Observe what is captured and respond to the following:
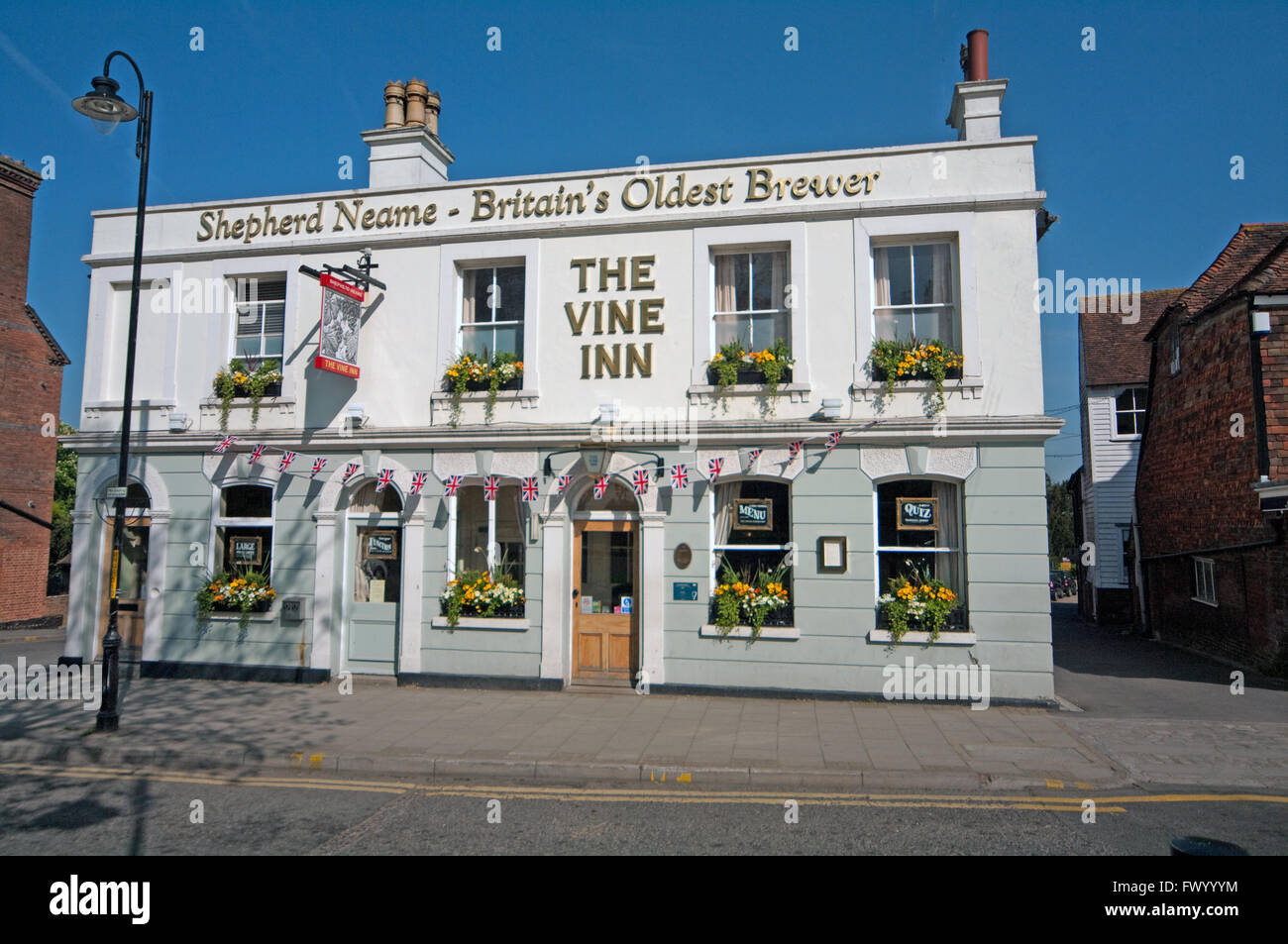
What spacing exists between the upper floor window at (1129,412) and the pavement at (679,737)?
13.1m

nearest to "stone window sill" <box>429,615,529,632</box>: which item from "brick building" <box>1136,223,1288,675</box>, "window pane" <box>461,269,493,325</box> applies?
"window pane" <box>461,269,493,325</box>

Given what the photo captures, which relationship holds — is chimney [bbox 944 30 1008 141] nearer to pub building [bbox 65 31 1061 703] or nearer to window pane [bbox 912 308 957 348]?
pub building [bbox 65 31 1061 703]

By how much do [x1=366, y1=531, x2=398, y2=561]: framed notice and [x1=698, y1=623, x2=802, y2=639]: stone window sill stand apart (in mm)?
5174

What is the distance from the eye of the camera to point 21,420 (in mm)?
24312

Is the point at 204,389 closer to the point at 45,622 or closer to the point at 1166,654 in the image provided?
the point at 45,622

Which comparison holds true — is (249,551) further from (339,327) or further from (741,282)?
(741,282)

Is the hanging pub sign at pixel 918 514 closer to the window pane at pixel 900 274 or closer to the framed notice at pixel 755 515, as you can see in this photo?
the framed notice at pixel 755 515

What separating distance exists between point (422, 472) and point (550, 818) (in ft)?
23.7

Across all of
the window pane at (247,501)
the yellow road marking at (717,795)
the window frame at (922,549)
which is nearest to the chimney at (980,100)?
the window frame at (922,549)

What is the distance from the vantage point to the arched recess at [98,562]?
1344 centimetres

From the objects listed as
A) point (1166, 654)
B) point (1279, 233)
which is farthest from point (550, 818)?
point (1279, 233)

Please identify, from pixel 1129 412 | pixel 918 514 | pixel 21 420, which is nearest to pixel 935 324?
pixel 918 514

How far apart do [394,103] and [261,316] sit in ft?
14.5

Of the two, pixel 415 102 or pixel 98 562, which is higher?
→ pixel 415 102
